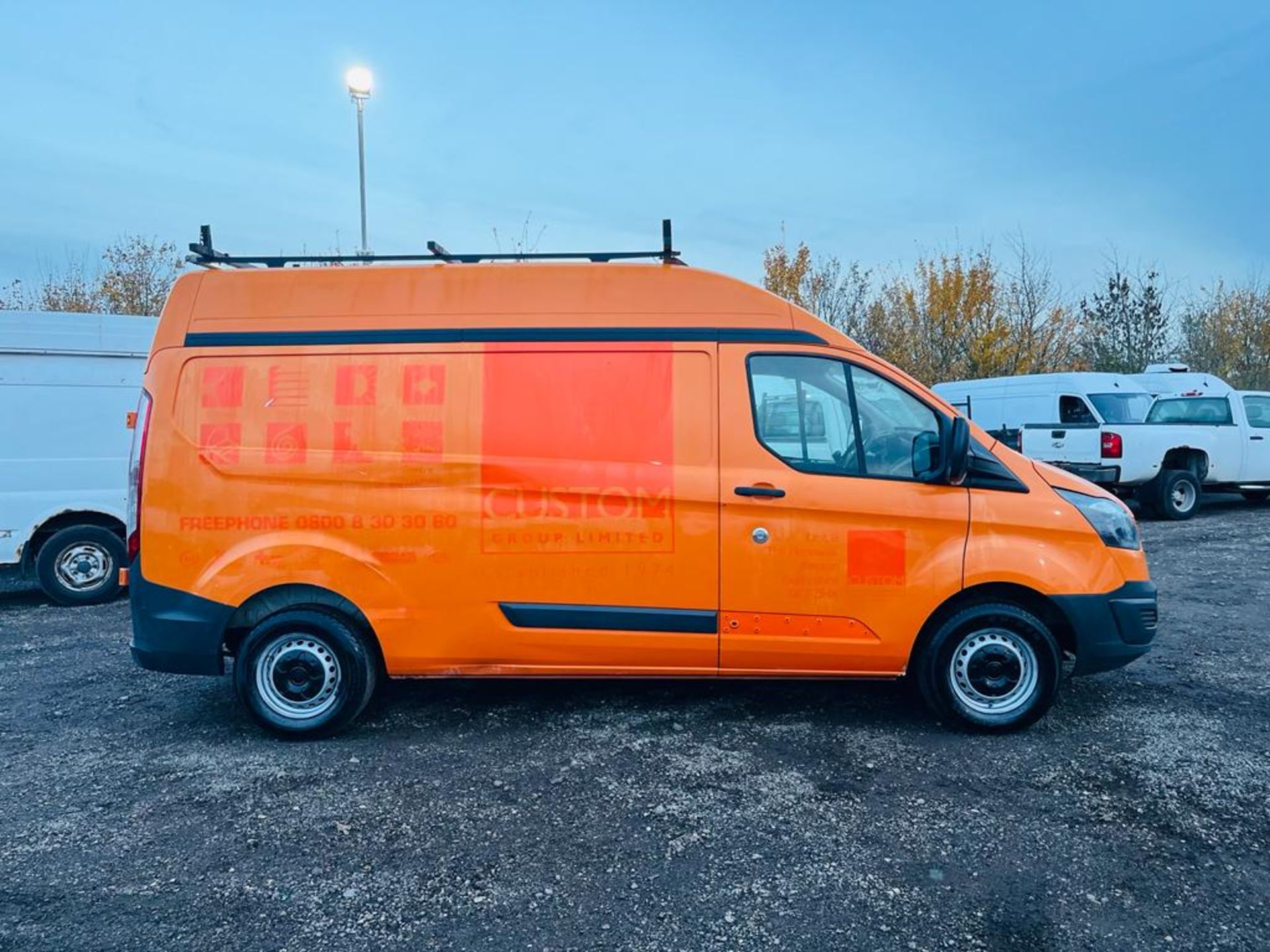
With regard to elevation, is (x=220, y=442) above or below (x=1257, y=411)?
below

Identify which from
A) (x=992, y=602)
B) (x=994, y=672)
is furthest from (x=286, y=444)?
(x=994, y=672)

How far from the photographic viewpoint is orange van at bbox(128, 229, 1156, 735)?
4.18 meters

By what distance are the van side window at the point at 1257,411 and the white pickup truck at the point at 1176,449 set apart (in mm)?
15

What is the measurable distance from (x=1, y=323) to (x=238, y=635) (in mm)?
5045

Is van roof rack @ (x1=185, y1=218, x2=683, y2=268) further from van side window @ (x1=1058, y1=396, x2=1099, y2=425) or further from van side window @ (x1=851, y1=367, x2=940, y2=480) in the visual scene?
van side window @ (x1=1058, y1=396, x2=1099, y2=425)

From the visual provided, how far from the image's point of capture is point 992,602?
426cm

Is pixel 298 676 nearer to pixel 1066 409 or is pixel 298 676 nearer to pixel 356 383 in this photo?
pixel 356 383

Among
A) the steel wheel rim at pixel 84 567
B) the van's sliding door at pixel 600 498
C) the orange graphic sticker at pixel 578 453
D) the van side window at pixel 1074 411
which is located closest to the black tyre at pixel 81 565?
the steel wheel rim at pixel 84 567

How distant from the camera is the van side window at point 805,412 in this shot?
13.8 feet

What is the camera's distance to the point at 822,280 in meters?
24.3

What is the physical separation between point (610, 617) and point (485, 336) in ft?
5.16

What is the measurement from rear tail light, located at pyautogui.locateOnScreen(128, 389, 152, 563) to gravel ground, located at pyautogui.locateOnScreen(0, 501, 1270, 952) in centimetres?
108

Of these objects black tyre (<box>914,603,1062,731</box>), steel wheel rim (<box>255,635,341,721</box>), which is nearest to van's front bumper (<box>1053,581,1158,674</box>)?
black tyre (<box>914,603,1062,731</box>)

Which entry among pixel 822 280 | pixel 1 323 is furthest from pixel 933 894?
pixel 822 280
